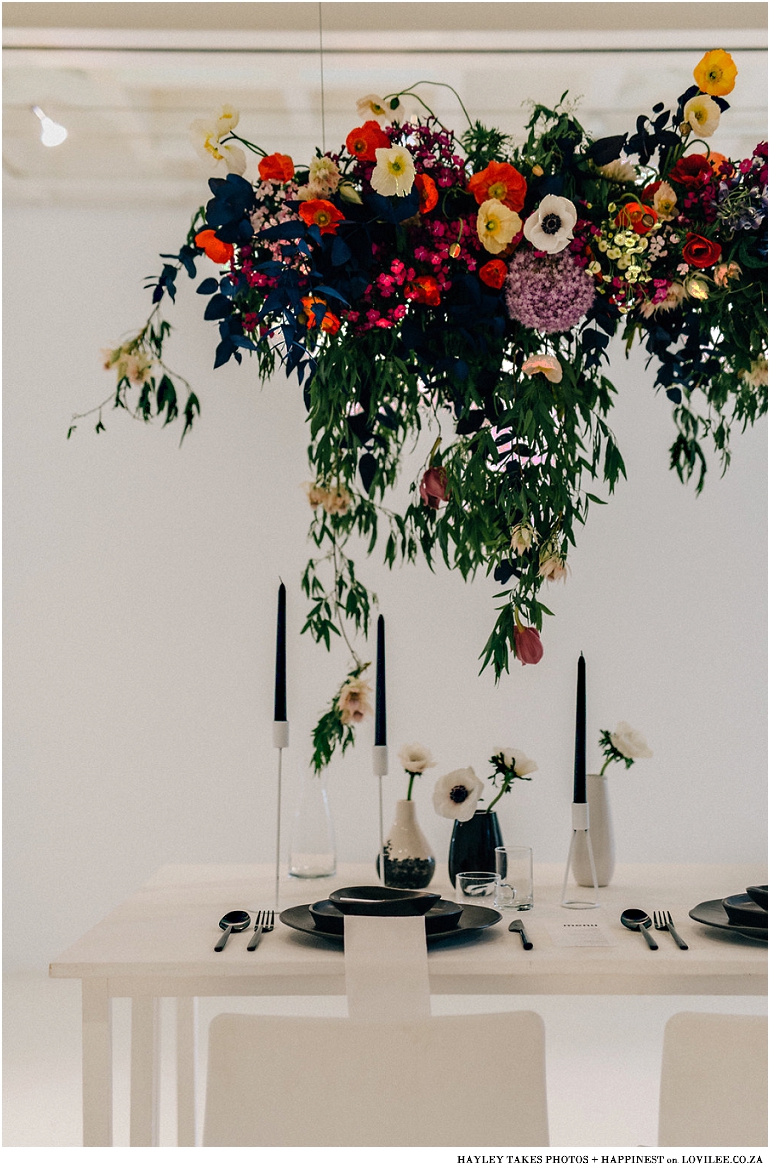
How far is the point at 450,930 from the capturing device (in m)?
1.30

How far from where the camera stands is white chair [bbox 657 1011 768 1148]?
3.33ft

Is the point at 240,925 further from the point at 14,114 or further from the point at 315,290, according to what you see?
the point at 14,114

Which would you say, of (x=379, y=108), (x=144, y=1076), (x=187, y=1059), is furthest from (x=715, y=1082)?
(x=379, y=108)

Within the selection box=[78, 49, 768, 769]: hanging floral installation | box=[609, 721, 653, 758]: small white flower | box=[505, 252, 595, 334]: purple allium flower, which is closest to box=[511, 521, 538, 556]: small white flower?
box=[78, 49, 768, 769]: hanging floral installation

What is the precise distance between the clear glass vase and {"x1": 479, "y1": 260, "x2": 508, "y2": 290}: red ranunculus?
0.89 meters

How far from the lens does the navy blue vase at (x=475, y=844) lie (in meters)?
1.63

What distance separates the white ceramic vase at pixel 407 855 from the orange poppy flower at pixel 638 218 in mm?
914

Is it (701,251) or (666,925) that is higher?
(701,251)

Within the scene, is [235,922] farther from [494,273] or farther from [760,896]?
[494,273]

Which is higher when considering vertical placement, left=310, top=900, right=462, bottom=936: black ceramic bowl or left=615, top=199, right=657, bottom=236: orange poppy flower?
left=615, top=199, right=657, bottom=236: orange poppy flower

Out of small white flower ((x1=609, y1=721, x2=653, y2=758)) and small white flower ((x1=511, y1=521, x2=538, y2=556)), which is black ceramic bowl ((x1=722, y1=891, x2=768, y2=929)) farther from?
small white flower ((x1=511, y1=521, x2=538, y2=556))

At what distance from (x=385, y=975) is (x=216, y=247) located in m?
0.88
